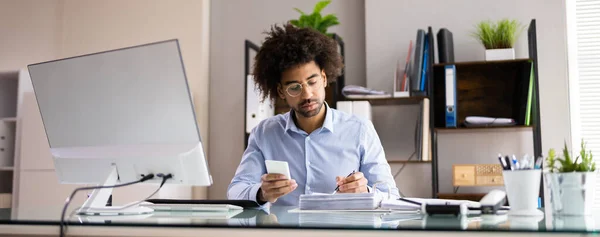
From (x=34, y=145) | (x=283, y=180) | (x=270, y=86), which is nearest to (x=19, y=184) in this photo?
(x=34, y=145)

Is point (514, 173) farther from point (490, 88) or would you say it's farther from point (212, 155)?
point (212, 155)

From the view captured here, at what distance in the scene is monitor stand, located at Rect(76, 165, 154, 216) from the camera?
5.05 ft

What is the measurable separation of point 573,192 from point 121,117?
1.12 meters

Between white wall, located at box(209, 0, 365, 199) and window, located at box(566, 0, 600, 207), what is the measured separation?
1.37 m

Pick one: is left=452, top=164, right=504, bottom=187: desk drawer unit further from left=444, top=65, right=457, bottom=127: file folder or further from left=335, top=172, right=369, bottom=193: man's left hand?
left=335, top=172, right=369, bottom=193: man's left hand

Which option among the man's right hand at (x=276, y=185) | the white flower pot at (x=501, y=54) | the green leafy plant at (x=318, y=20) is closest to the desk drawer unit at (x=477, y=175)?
the white flower pot at (x=501, y=54)

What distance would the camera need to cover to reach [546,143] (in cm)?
361

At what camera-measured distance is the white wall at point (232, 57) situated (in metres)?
4.19

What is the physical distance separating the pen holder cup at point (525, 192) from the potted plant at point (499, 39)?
7.09ft

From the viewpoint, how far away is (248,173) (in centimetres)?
237

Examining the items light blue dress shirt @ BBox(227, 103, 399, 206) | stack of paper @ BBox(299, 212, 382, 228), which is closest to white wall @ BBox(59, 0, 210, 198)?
light blue dress shirt @ BBox(227, 103, 399, 206)

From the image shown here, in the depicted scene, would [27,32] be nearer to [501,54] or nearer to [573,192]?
[501,54]

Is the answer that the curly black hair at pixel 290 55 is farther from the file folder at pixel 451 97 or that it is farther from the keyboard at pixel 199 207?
the file folder at pixel 451 97

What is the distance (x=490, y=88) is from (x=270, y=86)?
1645 millimetres
